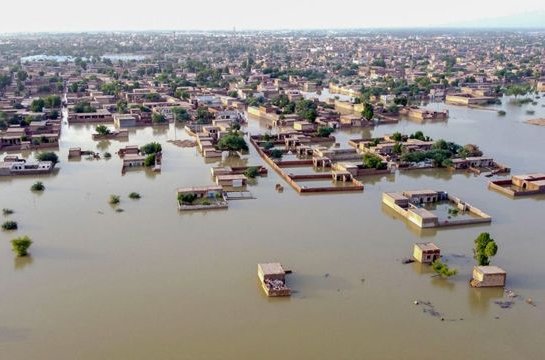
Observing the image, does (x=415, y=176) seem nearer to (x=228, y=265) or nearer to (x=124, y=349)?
(x=228, y=265)

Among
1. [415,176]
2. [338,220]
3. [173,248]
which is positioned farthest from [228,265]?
[415,176]

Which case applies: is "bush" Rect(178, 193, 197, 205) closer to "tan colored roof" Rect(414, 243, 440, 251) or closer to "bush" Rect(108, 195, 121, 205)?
"bush" Rect(108, 195, 121, 205)

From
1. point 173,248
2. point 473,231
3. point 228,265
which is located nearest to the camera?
point 228,265

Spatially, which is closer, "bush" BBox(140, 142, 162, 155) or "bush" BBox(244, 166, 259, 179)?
"bush" BBox(244, 166, 259, 179)

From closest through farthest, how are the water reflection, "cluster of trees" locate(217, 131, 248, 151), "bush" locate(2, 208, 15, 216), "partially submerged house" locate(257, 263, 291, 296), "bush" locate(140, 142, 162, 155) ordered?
the water reflection
"partially submerged house" locate(257, 263, 291, 296)
"bush" locate(2, 208, 15, 216)
"bush" locate(140, 142, 162, 155)
"cluster of trees" locate(217, 131, 248, 151)

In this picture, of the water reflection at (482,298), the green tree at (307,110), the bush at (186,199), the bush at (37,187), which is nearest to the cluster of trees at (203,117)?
the green tree at (307,110)

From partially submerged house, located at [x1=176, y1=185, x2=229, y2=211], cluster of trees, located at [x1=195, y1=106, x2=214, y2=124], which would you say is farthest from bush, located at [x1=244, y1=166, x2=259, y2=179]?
cluster of trees, located at [x1=195, y1=106, x2=214, y2=124]

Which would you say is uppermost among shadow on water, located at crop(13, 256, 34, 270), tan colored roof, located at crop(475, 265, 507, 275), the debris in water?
tan colored roof, located at crop(475, 265, 507, 275)

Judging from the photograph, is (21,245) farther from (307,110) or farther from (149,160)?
(307,110)
